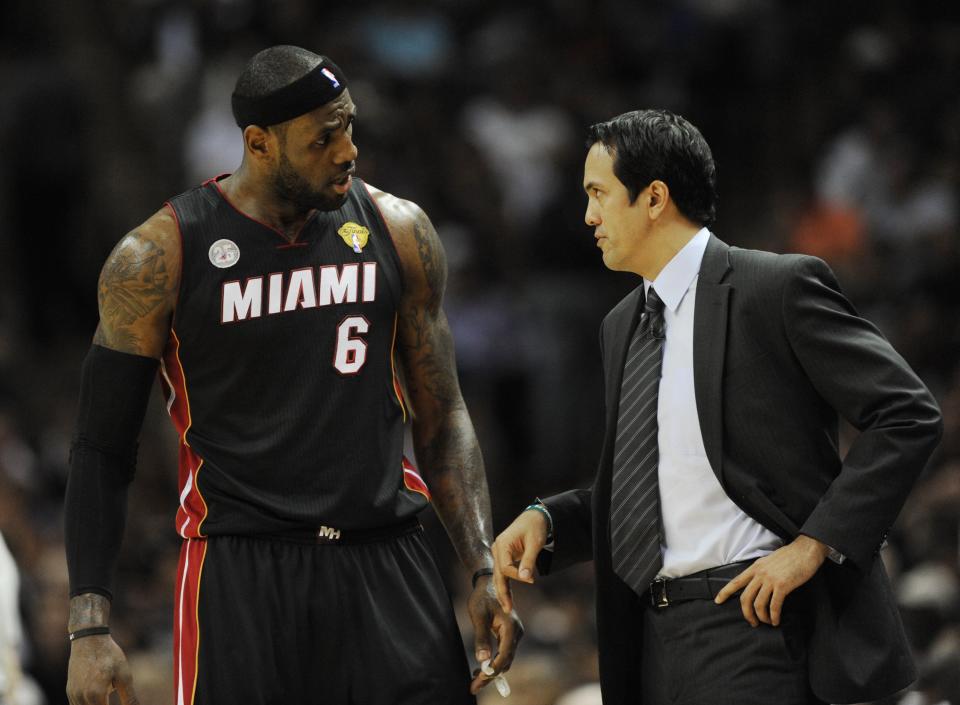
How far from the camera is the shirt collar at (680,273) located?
439 centimetres

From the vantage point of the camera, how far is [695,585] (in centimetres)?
423

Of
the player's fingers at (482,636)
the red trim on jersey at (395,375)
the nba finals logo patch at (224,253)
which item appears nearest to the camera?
the nba finals logo patch at (224,253)

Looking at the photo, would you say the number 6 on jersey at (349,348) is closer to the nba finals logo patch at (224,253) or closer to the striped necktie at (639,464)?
the nba finals logo patch at (224,253)

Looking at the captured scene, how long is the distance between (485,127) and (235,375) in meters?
7.17

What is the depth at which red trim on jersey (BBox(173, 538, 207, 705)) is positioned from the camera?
4.44m

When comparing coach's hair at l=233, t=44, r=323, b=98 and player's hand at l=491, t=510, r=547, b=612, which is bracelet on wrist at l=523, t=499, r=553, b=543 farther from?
coach's hair at l=233, t=44, r=323, b=98

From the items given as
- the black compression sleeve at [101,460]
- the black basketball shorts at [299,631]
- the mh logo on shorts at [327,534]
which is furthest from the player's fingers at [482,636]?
the black compression sleeve at [101,460]

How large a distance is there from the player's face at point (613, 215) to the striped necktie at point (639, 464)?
0.16 meters

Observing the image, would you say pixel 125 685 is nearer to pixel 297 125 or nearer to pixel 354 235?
pixel 354 235

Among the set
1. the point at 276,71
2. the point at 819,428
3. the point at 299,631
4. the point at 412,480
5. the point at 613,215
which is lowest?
the point at 299,631

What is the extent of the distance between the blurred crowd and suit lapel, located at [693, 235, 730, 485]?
4.45m

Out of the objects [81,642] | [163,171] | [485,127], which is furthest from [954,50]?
[81,642]

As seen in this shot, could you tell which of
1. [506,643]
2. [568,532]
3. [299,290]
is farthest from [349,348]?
[506,643]

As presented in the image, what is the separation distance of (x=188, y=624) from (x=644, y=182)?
1.74 m
